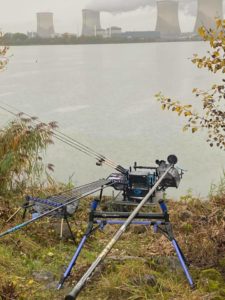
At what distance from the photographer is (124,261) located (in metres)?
4.51

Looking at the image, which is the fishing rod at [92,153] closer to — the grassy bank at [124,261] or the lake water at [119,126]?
the lake water at [119,126]

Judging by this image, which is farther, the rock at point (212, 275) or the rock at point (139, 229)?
the rock at point (139, 229)

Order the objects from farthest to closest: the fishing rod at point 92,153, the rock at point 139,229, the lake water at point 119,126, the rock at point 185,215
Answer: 1. the lake water at point 119,126
2. the fishing rod at point 92,153
3. the rock at point 185,215
4. the rock at point 139,229

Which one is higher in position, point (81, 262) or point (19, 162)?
point (19, 162)

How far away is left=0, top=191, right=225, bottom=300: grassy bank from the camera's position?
12.7ft

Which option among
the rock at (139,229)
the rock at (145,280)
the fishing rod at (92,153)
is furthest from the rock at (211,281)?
the fishing rod at (92,153)

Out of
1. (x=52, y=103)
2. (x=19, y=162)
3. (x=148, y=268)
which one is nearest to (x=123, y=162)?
(x=19, y=162)

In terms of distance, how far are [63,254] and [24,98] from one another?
A: 2196 centimetres

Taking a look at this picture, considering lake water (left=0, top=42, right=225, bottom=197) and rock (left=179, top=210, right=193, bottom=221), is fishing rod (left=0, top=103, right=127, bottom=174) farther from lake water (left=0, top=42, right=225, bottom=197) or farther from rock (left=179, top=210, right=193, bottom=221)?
rock (left=179, top=210, right=193, bottom=221)

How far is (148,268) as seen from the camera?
4.37 metres

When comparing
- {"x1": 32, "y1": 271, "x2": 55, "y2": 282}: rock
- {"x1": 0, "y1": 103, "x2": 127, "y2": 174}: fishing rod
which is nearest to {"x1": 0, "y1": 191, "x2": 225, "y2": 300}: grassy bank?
{"x1": 32, "y1": 271, "x2": 55, "y2": 282}: rock

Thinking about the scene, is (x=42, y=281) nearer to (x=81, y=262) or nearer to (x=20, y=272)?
(x=20, y=272)

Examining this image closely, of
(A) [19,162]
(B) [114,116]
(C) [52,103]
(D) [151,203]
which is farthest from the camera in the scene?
(C) [52,103]

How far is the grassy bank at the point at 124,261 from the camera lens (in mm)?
3867
